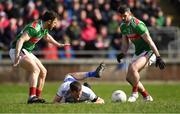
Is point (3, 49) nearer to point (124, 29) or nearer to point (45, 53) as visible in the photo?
point (45, 53)

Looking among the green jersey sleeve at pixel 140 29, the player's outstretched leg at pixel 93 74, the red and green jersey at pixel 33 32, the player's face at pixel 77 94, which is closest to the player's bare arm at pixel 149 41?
the green jersey sleeve at pixel 140 29

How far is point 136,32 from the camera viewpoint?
18.7 meters

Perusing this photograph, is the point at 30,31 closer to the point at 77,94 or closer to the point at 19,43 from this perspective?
the point at 19,43

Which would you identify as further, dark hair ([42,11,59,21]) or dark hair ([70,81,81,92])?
dark hair ([42,11,59,21])

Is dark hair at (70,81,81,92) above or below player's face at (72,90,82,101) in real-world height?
above

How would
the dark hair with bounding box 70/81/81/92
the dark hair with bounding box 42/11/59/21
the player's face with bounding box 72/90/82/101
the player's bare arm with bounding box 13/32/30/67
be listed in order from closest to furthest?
1. the dark hair with bounding box 70/81/81/92
2. the player's face with bounding box 72/90/82/101
3. the player's bare arm with bounding box 13/32/30/67
4. the dark hair with bounding box 42/11/59/21

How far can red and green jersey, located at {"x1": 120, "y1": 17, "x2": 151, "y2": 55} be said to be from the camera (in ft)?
60.8

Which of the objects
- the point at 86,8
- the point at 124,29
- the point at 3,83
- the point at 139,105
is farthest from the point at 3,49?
the point at 139,105

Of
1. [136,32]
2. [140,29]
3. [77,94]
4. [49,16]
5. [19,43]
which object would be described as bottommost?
[77,94]

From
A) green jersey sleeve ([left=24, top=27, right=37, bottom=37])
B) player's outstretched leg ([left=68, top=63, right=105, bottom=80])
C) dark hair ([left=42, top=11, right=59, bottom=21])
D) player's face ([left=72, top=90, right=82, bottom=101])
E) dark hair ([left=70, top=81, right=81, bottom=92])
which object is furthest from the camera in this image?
player's outstretched leg ([left=68, top=63, right=105, bottom=80])

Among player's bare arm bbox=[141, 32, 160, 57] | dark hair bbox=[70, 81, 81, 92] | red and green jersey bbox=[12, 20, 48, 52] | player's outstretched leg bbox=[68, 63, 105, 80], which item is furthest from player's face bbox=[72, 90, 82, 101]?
player's bare arm bbox=[141, 32, 160, 57]

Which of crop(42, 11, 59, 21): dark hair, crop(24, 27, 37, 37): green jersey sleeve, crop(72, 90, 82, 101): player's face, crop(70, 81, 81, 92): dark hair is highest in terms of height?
crop(42, 11, 59, 21): dark hair

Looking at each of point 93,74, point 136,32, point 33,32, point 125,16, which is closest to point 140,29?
point 136,32

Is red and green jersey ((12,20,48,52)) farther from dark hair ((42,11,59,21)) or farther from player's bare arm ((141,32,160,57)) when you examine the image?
player's bare arm ((141,32,160,57))
